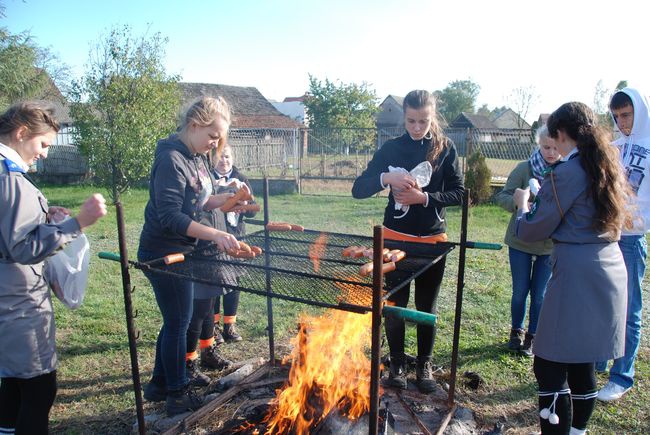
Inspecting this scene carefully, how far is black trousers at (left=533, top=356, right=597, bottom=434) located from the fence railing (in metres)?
11.0

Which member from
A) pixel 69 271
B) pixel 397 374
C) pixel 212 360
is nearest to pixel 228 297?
pixel 212 360

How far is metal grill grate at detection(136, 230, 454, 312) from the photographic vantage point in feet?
7.39

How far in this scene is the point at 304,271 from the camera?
2.80 metres

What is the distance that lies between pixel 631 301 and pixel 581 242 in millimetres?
1516

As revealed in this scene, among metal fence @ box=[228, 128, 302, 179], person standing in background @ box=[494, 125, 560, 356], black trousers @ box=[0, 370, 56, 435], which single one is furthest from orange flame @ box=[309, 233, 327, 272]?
metal fence @ box=[228, 128, 302, 179]

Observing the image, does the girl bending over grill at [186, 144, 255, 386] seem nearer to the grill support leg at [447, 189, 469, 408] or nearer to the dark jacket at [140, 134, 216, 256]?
the dark jacket at [140, 134, 216, 256]

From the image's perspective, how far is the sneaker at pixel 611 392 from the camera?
11.5 feet

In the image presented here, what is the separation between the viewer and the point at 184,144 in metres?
2.99

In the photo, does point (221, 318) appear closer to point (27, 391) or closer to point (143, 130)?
point (27, 391)

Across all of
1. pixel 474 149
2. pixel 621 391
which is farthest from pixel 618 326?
pixel 474 149

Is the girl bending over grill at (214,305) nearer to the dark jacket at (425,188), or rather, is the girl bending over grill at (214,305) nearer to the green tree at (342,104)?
the dark jacket at (425,188)

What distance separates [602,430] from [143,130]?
493 inches

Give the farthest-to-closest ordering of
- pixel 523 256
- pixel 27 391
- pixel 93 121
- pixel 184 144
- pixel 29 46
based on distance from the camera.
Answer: pixel 29 46, pixel 93 121, pixel 523 256, pixel 184 144, pixel 27 391

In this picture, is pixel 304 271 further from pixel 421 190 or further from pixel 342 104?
pixel 342 104
